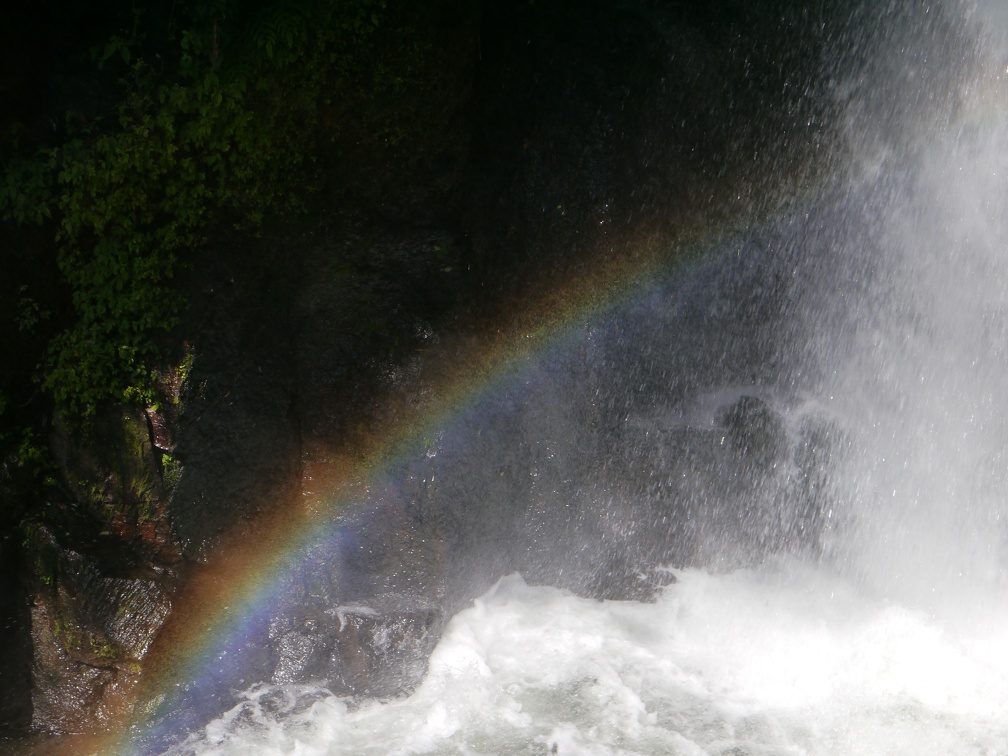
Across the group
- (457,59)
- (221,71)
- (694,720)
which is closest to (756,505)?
(694,720)

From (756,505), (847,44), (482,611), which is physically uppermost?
(847,44)

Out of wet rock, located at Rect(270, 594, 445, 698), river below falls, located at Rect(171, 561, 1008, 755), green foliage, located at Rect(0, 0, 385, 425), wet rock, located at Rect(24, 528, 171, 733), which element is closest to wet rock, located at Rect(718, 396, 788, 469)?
river below falls, located at Rect(171, 561, 1008, 755)

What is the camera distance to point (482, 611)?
5660 mm

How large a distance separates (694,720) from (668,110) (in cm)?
388

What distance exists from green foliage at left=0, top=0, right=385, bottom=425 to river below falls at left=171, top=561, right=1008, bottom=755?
7.04 ft

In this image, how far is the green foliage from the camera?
4.80 m

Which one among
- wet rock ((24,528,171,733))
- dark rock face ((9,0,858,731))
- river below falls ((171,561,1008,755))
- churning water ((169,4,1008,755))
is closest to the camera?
river below falls ((171,561,1008,755))

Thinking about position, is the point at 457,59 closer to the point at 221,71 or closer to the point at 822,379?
the point at 221,71

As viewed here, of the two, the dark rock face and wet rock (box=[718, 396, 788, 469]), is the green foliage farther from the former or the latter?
wet rock (box=[718, 396, 788, 469])

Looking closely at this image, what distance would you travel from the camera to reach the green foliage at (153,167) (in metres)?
4.80

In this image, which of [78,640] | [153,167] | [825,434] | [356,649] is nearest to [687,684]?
[356,649]

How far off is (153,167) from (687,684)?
171 inches

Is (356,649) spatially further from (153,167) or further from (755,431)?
(755,431)

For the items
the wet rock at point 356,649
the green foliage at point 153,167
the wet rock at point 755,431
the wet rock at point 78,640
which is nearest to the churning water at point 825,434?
the wet rock at point 755,431
